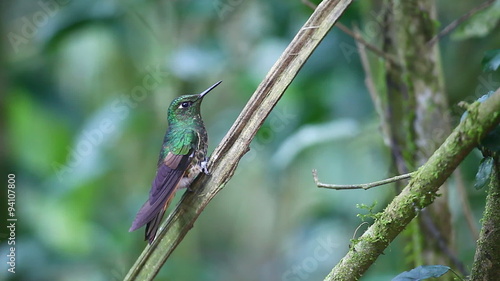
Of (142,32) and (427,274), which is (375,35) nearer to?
(142,32)

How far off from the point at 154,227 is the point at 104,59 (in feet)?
9.83

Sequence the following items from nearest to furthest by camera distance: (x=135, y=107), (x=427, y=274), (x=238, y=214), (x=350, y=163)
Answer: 1. (x=427, y=274)
2. (x=350, y=163)
3. (x=135, y=107)
4. (x=238, y=214)

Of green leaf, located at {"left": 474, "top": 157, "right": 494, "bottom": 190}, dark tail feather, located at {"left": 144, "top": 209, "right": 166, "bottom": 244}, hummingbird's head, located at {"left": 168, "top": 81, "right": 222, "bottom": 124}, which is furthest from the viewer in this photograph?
hummingbird's head, located at {"left": 168, "top": 81, "right": 222, "bottom": 124}

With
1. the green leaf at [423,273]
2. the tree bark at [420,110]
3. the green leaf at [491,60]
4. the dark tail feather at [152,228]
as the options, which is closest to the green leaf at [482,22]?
the tree bark at [420,110]

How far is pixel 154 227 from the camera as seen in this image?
1664 mm

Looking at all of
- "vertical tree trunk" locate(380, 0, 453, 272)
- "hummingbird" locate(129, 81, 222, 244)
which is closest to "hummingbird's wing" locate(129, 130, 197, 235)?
"hummingbird" locate(129, 81, 222, 244)

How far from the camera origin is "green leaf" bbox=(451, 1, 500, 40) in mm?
2588

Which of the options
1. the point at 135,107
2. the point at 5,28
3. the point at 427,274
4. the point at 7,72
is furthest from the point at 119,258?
the point at 427,274

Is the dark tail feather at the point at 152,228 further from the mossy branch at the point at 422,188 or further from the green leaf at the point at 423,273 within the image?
the green leaf at the point at 423,273

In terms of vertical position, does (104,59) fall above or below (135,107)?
above

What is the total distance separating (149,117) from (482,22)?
2105 mm

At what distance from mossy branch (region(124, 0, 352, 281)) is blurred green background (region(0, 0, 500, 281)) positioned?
4.74 ft

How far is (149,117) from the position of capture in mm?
3764

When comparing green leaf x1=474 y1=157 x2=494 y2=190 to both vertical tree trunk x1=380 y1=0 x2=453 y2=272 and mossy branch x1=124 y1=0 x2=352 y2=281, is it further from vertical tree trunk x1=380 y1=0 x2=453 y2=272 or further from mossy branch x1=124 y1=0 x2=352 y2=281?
vertical tree trunk x1=380 y1=0 x2=453 y2=272
